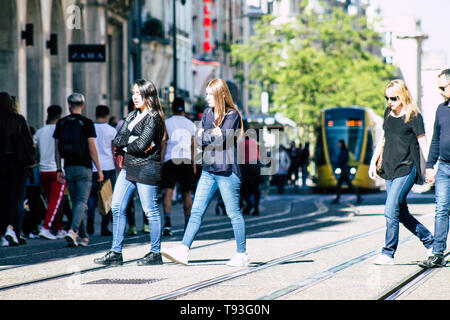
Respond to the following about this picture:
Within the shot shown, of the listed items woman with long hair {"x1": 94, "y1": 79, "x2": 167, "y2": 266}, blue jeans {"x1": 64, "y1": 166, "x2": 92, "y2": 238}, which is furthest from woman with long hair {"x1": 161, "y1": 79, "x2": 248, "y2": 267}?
blue jeans {"x1": 64, "y1": 166, "x2": 92, "y2": 238}

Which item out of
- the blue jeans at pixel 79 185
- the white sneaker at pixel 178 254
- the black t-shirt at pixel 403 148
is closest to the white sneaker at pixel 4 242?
the blue jeans at pixel 79 185

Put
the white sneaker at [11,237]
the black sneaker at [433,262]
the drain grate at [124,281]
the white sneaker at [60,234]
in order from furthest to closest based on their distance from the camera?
the white sneaker at [60,234] < the white sneaker at [11,237] < the black sneaker at [433,262] < the drain grate at [124,281]

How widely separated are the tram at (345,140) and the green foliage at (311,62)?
20.4 m

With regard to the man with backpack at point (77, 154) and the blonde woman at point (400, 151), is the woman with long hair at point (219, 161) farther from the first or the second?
the man with backpack at point (77, 154)

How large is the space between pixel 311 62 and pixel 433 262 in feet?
166

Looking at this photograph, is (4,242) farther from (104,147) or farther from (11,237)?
(104,147)

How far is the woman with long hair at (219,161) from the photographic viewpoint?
10.6 m

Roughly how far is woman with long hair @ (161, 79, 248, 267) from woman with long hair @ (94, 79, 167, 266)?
386 mm

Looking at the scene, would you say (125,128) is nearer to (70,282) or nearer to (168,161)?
(70,282)

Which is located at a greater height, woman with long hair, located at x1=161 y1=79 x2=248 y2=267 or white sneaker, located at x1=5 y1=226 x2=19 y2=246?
woman with long hair, located at x1=161 y1=79 x2=248 y2=267

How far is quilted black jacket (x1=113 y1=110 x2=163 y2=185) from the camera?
10727 mm

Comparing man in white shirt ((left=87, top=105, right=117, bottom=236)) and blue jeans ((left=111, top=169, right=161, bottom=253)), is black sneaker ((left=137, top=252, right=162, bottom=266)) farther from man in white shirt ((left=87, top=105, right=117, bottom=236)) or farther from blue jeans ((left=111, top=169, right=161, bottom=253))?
man in white shirt ((left=87, top=105, right=117, bottom=236))

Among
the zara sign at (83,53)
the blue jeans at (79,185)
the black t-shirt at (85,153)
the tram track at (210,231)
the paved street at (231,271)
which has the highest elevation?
the zara sign at (83,53)
